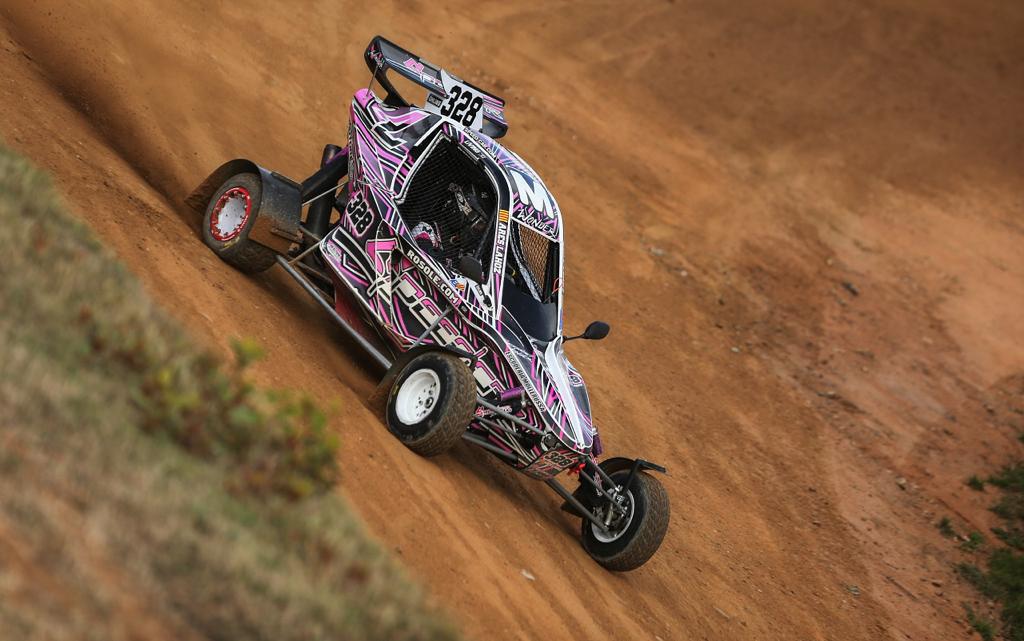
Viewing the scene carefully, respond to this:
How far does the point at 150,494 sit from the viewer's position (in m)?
4.25

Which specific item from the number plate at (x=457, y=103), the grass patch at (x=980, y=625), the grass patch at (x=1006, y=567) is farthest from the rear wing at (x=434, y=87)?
the grass patch at (x=1006, y=567)

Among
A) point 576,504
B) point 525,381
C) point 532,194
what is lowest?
point 576,504

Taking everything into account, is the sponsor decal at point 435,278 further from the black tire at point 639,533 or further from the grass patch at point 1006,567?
the grass patch at point 1006,567

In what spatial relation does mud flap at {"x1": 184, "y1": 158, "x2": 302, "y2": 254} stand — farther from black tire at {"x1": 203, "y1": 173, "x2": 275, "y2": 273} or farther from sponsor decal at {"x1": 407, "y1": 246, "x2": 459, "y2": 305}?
sponsor decal at {"x1": 407, "y1": 246, "x2": 459, "y2": 305}

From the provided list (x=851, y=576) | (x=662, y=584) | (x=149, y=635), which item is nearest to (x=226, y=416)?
(x=149, y=635)

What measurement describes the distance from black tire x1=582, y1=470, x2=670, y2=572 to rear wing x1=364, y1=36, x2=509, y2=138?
376 cm

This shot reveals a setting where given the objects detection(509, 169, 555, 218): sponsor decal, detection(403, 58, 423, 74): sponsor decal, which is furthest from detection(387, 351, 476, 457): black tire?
detection(403, 58, 423, 74): sponsor decal

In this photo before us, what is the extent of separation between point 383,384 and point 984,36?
23381mm

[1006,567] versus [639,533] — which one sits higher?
[1006,567]

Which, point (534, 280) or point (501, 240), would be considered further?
point (534, 280)

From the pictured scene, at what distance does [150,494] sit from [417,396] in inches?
155

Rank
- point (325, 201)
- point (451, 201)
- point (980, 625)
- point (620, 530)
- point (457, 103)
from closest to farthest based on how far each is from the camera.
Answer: point (620, 530), point (451, 201), point (325, 201), point (457, 103), point (980, 625)

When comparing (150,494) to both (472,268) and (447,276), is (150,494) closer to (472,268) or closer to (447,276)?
(472,268)

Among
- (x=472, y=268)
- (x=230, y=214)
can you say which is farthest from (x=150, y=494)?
(x=230, y=214)
